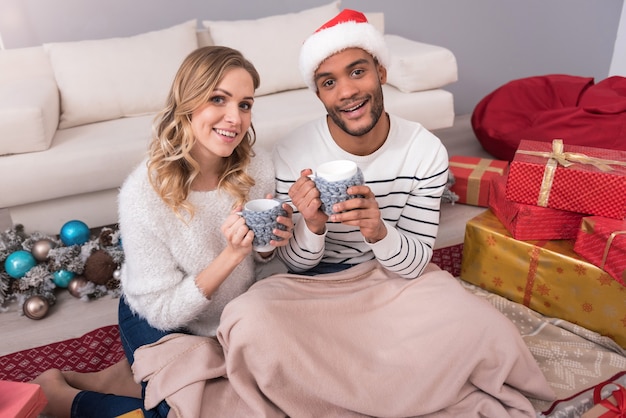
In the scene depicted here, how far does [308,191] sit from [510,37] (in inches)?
125

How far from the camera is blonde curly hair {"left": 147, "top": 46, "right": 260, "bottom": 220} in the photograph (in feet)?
3.94

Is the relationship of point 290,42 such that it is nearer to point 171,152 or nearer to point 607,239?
point 171,152

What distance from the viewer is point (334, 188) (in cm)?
109

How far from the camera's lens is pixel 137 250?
1.25m

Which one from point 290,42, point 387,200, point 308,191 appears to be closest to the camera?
point 308,191

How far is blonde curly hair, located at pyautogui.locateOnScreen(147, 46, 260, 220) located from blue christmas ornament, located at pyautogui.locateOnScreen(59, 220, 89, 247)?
91cm

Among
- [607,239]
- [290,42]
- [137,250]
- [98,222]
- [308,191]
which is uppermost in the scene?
[290,42]

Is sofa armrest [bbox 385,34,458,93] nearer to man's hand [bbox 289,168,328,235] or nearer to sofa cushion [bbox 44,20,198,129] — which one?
sofa cushion [bbox 44,20,198,129]

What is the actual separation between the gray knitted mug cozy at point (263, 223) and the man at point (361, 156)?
0.08m

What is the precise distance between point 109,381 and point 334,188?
0.93 meters

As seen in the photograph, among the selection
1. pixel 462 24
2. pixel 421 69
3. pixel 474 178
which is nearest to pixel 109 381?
pixel 474 178

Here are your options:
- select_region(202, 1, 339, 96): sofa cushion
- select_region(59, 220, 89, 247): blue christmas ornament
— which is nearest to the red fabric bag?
select_region(202, 1, 339, 96): sofa cushion

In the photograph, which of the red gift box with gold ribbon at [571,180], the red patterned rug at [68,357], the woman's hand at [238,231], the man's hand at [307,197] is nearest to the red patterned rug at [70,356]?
the red patterned rug at [68,357]

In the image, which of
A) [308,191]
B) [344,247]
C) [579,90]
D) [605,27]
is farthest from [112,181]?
[605,27]
